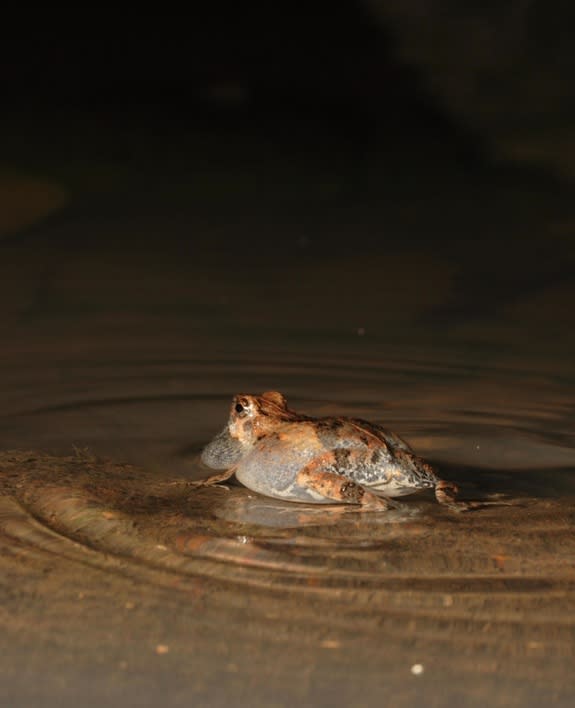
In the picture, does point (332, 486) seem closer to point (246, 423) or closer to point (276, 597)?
point (246, 423)

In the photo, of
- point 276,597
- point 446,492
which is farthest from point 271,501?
point 276,597

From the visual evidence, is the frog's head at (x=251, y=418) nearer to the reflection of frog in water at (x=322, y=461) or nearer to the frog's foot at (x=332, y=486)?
the reflection of frog in water at (x=322, y=461)

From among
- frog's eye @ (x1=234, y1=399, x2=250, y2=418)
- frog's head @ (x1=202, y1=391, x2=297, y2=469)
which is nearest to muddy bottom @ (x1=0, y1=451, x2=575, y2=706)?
frog's head @ (x1=202, y1=391, x2=297, y2=469)

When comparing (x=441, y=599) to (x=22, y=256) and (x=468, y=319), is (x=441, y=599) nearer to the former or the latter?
(x=468, y=319)

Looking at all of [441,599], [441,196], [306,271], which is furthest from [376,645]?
[441,196]

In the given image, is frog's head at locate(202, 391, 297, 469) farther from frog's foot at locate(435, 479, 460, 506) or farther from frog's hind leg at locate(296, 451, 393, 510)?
Answer: frog's foot at locate(435, 479, 460, 506)
